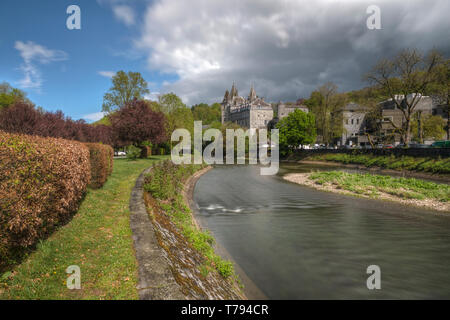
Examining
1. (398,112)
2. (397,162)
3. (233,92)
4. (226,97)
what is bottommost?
Result: (397,162)

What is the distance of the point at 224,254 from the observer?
817 cm

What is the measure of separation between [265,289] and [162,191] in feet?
23.4

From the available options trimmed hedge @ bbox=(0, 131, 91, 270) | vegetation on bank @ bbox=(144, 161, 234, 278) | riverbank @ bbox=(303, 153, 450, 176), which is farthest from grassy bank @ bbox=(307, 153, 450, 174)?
trimmed hedge @ bbox=(0, 131, 91, 270)

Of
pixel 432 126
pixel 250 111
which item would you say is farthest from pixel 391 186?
pixel 250 111

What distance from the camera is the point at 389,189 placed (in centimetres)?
1738

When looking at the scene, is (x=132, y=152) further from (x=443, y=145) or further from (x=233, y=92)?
(x=233, y=92)

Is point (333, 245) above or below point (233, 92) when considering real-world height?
below

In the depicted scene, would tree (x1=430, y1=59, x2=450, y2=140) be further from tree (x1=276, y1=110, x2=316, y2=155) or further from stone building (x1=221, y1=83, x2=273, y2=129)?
stone building (x1=221, y1=83, x2=273, y2=129)

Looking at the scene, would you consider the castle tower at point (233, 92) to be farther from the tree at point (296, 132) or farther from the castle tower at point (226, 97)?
the tree at point (296, 132)

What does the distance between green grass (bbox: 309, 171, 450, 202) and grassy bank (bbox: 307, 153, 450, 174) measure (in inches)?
370

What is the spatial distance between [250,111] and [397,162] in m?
83.5

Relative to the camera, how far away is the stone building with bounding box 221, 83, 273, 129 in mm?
111375

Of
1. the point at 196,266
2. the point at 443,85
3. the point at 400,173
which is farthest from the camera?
the point at 443,85

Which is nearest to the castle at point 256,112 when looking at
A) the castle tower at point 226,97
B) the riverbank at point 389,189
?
the castle tower at point 226,97
